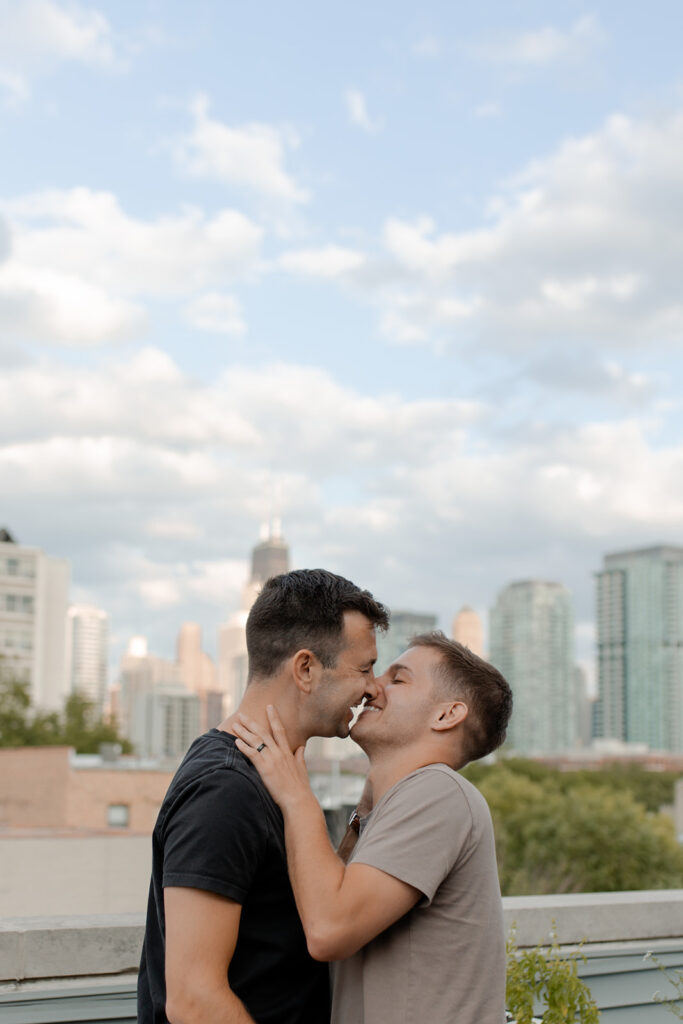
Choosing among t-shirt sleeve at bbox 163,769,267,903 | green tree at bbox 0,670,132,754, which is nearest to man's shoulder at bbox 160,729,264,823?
t-shirt sleeve at bbox 163,769,267,903

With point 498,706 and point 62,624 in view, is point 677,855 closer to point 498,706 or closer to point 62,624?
point 498,706

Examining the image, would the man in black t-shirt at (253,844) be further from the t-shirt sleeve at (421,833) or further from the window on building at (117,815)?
the window on building at (117,815)

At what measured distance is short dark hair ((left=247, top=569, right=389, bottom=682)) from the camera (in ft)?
8.65

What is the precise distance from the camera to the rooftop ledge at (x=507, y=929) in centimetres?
394

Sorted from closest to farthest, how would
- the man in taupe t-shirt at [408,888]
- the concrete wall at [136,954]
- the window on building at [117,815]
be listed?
the man in taupe t-shirt at [408,888], the concrete wall at [136,954], the window on building at [117,815]

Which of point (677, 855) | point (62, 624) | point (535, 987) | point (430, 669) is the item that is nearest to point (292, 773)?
point (430, 669)

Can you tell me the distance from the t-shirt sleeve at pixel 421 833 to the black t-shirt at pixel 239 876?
0.21 meters

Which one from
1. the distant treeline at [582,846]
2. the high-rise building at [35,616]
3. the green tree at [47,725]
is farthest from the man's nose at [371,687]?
the high-rise building at [35,616]

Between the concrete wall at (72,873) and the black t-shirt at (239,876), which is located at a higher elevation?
the black t-shirt at (239,876)

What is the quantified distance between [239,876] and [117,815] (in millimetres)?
43293

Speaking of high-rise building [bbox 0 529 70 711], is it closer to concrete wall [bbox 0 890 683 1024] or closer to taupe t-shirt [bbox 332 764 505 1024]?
concrete wall [bbox 0 890 683 1024]

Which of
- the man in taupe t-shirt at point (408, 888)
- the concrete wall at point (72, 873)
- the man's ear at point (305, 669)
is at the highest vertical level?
the man's ear at point (305, 669)

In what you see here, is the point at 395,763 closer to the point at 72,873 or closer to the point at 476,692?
the point at 476,692

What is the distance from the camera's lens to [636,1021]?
15.3ft
